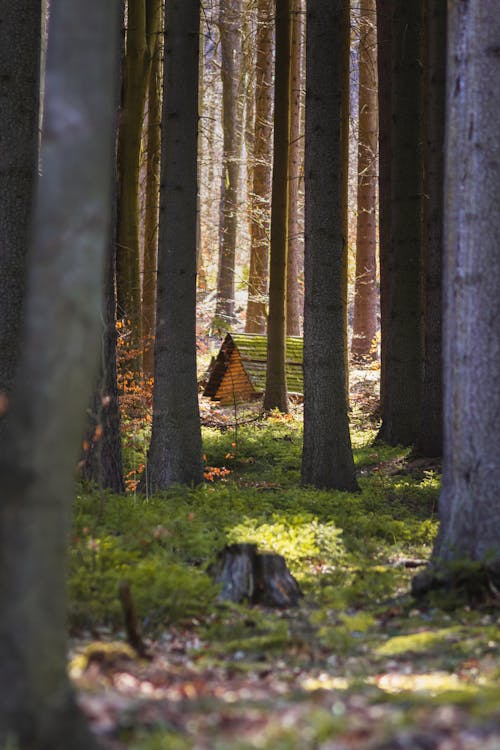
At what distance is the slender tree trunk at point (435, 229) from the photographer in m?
11.7

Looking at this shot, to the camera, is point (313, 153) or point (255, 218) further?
point (255, 218)

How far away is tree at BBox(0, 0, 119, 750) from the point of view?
303 cm

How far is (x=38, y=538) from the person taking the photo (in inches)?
120

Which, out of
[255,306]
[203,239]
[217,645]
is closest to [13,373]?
[217,645]

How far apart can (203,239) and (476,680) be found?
3739 centimetres

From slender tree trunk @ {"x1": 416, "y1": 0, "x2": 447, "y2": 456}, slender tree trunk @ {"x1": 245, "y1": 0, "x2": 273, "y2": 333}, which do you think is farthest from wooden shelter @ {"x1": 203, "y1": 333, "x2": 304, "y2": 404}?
slender tree trunk @ {"x1": 416, "y1": 0, "x2": 447, "y2": 456}

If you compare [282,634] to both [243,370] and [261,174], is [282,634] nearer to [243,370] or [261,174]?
[243,370]

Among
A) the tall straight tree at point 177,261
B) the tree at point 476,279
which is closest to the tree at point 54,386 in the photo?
the tree at point 476,279

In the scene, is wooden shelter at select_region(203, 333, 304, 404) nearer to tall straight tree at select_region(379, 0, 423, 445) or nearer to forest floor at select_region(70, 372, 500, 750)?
tall straight tree at select_region(379, 0, 423, 445)

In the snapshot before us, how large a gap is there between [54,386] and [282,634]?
10.5 feet

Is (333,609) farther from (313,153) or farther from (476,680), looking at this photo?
(313,153)

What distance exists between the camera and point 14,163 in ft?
26.3

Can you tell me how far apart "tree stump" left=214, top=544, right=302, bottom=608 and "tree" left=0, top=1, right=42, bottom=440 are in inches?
121

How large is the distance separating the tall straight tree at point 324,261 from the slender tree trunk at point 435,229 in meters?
2.28
